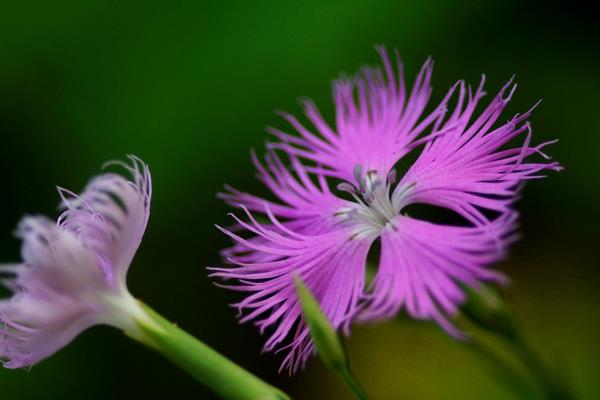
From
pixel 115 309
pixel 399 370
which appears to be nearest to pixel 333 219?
pixel 115 309

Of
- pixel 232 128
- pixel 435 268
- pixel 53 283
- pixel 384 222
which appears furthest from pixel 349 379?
pixel 232 128

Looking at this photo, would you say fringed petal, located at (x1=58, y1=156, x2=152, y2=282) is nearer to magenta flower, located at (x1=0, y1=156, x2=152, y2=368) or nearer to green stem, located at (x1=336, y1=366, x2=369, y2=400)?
magenta flower, located at (x1=0, y1=156, x2=152, y2=368)

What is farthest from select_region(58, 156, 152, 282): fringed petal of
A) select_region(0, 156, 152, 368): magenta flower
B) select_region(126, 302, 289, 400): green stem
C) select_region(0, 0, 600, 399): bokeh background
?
select_region(0, 0, 600, 399): bokeh background

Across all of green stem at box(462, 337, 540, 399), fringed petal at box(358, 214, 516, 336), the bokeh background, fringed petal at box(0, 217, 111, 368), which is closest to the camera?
fringed petal at box(358, 214, 516, 336)

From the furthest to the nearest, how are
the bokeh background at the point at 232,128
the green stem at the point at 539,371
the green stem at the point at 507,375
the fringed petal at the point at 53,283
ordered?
the bokeh background at the point at 232,128, the green stem at the point at 507,375, the green stem at the point at 539,371, the fringed petal at the point at 53,283

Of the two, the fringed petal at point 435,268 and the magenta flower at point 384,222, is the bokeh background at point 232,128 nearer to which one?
the magenta flower at point 384,222

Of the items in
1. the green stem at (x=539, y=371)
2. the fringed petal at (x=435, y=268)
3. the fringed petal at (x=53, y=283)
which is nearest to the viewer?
the fringed petal at (x=435, y=268)

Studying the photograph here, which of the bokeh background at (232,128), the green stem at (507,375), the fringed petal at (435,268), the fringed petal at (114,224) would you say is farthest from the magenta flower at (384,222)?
the bokeh background at (232,128)
